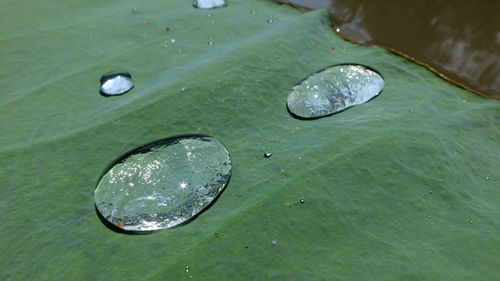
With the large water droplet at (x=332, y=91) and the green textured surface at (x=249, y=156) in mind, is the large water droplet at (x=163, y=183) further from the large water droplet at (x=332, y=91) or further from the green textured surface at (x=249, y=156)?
the large water droplet at (x=332, y=91)

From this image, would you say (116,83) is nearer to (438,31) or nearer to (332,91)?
(332,91)

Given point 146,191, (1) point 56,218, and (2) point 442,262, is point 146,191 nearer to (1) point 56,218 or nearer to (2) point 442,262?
(1) point 56,218

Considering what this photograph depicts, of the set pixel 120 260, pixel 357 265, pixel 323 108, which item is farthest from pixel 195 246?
pixel 323 108

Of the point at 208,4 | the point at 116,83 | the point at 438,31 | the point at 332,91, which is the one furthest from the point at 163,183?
the point at 438,31

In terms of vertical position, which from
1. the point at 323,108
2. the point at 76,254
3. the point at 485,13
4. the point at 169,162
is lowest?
the point at 76,254

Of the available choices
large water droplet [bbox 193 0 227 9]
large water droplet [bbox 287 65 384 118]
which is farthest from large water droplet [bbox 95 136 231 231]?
large water droplet [bbox 193 0 227 9]

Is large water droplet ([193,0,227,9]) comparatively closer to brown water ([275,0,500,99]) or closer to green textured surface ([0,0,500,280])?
green textured surface ([0,0,500,280])
